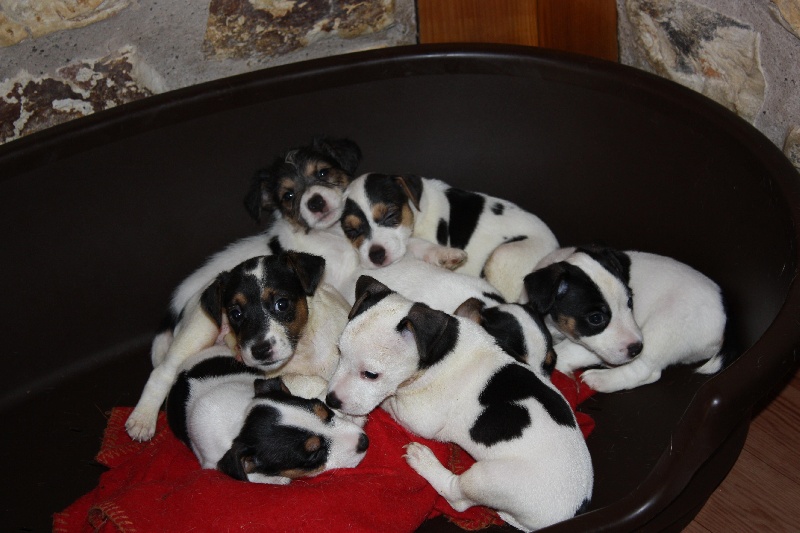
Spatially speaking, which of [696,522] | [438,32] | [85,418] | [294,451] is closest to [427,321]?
[294,451]

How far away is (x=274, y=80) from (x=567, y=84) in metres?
1.50

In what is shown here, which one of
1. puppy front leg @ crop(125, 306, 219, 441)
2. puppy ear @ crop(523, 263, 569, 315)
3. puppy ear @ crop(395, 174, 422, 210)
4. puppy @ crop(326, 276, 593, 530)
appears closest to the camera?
puppy @ crop(326, 276, 593, 530)

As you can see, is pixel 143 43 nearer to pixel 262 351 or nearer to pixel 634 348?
pixel 262 351

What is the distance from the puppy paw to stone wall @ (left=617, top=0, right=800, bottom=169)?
3.04 metres

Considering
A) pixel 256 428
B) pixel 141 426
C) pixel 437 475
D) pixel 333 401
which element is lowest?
pixel 141 426

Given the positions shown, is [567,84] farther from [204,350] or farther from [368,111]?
[204,350]

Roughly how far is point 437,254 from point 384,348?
1.16 meters

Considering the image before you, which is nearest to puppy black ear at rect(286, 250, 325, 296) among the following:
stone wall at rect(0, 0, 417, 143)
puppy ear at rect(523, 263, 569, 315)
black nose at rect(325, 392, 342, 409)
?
black nose at rect(325, 392, 342, 409)

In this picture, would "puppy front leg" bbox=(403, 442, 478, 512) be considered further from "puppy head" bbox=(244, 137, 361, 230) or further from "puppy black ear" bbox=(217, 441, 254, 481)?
"puppy head" bbox=(244, 137, 361, 230)

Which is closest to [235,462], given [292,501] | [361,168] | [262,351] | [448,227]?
[292,501]

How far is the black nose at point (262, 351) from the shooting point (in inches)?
128

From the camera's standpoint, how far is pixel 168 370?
3.71 meters

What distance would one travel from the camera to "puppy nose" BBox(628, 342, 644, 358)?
3359 mm

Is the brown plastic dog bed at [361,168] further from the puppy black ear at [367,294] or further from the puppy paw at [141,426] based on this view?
the puppy black ear at [367,294]
